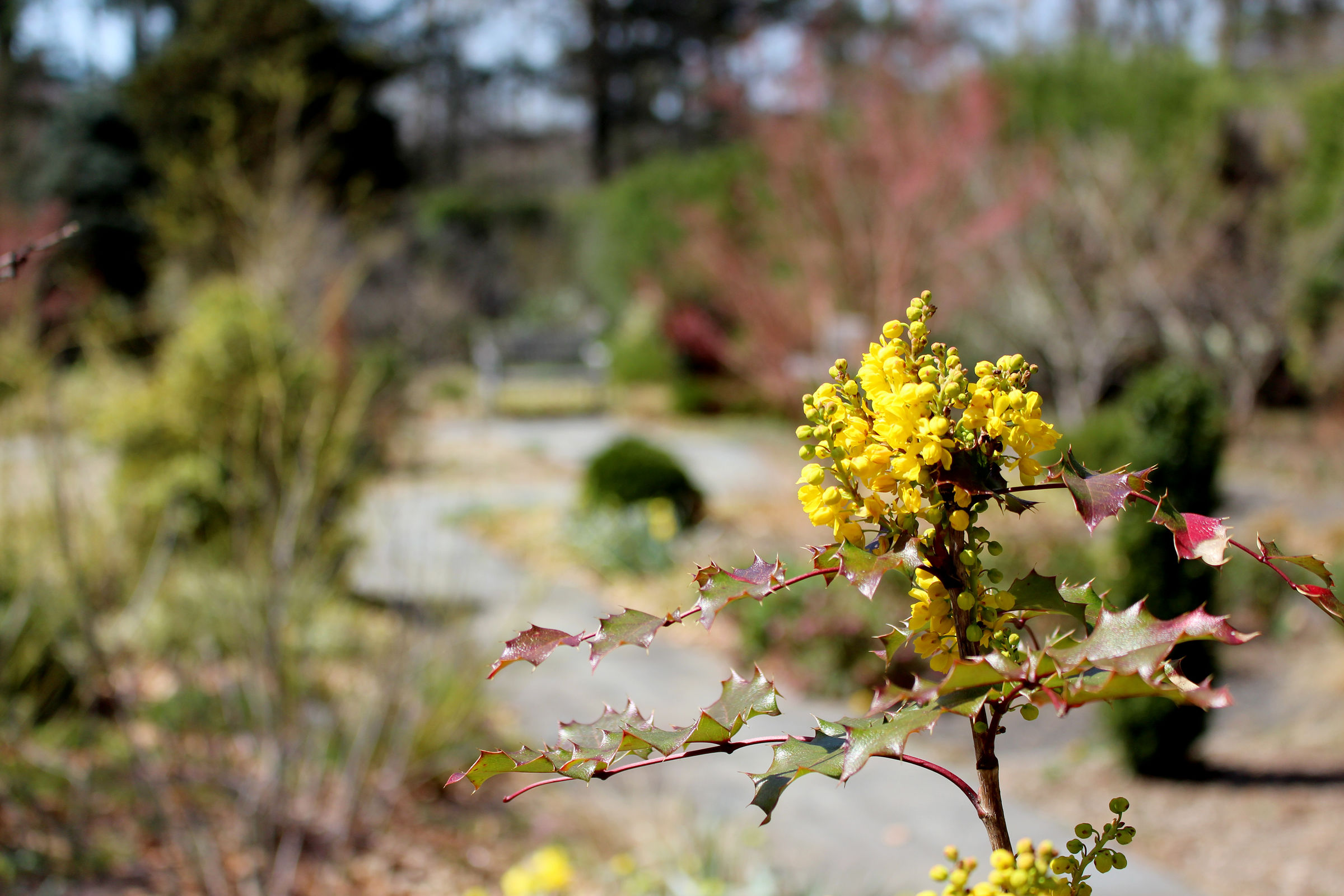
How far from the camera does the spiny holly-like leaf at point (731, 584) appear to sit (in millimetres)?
679

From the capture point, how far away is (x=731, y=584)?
70 centimetres

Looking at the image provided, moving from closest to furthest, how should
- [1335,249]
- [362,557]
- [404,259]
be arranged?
[362,557] < [1335,249] < [404,259]

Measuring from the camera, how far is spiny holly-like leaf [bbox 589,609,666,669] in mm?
676

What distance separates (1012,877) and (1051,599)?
0.18 m

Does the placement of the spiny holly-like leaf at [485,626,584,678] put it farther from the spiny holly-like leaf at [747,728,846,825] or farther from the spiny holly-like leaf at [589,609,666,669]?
the spiny holly-like leaf at [747,728,846,825]

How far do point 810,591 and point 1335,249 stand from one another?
7845 mm

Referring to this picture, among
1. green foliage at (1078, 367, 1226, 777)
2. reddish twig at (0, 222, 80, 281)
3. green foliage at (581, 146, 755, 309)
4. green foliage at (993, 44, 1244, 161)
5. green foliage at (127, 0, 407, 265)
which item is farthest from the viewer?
green foliage at (127, 0, 407, 265)

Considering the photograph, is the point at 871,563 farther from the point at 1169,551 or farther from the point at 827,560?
the point at 1169,551

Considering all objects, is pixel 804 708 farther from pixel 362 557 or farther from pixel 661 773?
pixel 362 557

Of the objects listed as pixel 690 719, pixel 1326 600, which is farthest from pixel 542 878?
pixel 1326 600

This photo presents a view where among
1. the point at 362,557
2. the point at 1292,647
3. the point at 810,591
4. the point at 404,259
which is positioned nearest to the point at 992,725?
the point at 810,591

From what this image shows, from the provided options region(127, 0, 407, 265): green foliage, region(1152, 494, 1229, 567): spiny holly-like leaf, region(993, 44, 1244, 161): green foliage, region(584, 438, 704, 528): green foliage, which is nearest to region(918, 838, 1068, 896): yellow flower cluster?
region(1152, 494, 1229, 567): spiny holly-like leaf

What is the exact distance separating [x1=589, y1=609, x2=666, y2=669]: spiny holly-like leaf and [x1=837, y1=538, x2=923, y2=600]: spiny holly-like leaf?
0.13m

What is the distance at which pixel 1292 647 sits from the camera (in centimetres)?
538
